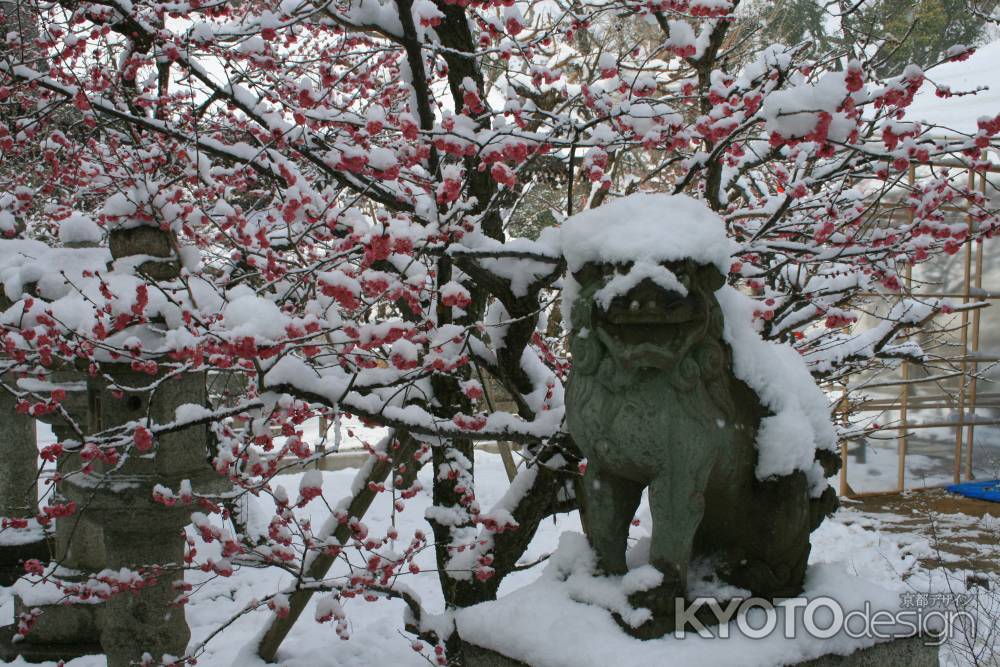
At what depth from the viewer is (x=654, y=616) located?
7.44ft

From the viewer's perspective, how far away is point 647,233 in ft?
7.57

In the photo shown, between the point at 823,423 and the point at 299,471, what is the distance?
34.4 ft

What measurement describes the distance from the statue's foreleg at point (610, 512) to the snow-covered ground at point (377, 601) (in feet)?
8.73

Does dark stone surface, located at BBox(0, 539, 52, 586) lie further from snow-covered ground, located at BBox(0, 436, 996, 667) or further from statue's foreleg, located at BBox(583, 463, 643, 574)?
statue's foreleg, located at BBox(583, 463, 643, 574)

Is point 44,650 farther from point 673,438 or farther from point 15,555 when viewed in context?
point 673,438

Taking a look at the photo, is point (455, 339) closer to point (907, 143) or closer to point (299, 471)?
point (907, 143)

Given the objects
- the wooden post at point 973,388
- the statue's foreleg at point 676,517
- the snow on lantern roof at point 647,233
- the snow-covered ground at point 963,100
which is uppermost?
the snow-covered ground at point 963,100

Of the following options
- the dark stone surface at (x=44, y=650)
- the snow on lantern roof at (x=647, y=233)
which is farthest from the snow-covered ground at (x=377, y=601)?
the snow on lantern roof at (x=647, y=233)

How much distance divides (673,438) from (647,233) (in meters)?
0.63

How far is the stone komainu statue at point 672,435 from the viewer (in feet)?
7.47

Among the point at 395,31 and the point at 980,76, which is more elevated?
the point at 980,76

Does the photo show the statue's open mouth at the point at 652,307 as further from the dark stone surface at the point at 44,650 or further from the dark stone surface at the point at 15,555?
the dark stone surface at the point at 15,555

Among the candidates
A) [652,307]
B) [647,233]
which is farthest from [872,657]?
[647,233]

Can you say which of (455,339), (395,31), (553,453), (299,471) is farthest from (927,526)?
(299,471)
